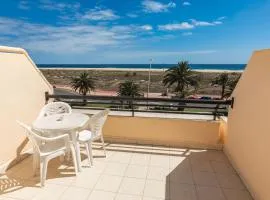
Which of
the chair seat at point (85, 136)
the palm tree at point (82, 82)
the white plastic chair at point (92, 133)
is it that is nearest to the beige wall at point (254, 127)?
the white plastic chair at point (92, 133)

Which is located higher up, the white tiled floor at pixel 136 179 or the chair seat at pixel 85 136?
the chair seat at pixel 85 136

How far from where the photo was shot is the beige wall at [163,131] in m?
3.51

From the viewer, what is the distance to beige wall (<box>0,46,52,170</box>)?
2.59m

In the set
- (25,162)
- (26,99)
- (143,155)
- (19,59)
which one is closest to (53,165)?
(25,162)

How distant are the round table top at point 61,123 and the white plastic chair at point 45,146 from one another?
14cm

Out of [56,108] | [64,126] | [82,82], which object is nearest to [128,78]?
[82,82]

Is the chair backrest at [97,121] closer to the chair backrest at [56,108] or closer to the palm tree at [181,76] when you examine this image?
→ the chair backrest at [56,108]

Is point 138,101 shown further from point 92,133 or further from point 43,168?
point 43,168

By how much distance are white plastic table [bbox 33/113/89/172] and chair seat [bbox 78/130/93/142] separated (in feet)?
0.36

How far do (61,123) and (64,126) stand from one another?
145mm

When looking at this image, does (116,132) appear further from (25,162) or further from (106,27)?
(106,27)

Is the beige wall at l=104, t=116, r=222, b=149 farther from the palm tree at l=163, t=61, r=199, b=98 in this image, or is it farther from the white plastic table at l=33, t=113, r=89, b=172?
the palm tree at l=163, t=61, r=199, b=98

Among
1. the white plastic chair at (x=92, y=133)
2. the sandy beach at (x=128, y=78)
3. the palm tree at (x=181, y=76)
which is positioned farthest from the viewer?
the sandy beach at (x=128, y=78)

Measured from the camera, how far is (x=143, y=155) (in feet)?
10.6
